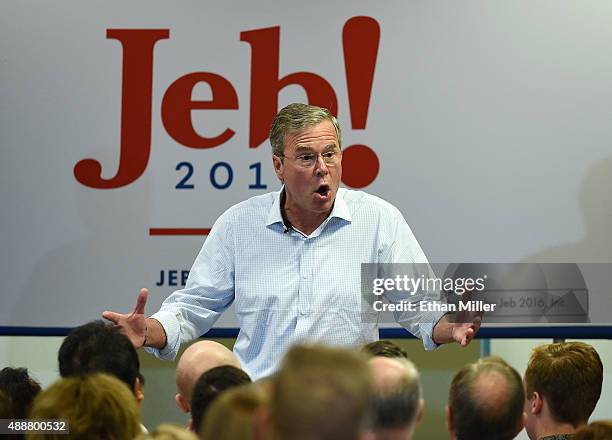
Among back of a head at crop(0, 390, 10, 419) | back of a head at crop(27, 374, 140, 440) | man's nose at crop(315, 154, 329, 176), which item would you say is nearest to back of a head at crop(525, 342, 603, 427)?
man's nose at crop(315, 154, 329, 176)

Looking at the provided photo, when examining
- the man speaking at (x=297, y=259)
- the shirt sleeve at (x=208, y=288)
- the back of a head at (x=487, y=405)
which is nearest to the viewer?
the back of a head at (x=487, y=405)

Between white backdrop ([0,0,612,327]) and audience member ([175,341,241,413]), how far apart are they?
1691mm

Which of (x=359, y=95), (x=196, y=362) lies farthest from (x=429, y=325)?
(x=359, y=95)

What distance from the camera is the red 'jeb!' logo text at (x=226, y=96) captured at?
4.75 metres

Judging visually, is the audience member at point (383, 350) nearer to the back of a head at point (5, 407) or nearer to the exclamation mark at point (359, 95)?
the back of a head at point (5, 407)

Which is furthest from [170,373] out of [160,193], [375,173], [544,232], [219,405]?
[219,405]

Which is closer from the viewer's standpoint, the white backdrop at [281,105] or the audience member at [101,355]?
the audience member at [101,355]

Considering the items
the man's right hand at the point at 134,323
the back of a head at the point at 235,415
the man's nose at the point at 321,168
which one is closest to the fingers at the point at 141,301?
the man's right hand at the point at 134,323

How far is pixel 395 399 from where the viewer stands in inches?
88.0

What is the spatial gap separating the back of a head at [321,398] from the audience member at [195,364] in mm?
1522

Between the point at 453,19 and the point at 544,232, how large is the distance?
106cm

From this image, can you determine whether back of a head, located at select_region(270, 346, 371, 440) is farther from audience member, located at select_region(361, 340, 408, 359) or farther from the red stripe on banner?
the red stripe on banner

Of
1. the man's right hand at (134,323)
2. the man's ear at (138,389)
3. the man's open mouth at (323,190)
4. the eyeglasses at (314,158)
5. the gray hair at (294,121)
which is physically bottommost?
the man's ear at (138,389)

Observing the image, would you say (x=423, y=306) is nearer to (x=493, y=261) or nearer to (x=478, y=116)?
(x=493, y=261)
